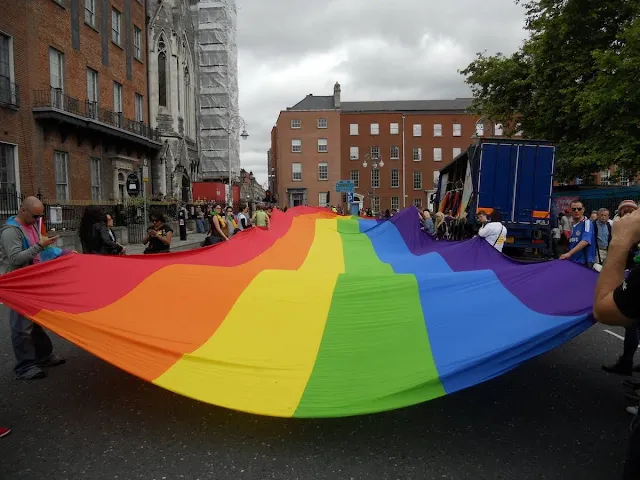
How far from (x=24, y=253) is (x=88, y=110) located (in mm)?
21066

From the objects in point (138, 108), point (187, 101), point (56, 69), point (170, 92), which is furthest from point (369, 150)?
point (56, 69)

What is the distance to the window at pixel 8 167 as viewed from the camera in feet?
58.7

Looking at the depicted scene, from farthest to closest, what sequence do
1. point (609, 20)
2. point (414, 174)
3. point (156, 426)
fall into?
point (414, 174)
point (609, 20)
point (156, 426)

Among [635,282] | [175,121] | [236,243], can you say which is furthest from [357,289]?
[175,121]

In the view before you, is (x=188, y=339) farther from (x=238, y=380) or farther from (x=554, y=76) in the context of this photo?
(x=554, y=76)

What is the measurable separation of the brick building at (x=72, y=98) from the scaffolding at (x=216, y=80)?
2154 centimetres

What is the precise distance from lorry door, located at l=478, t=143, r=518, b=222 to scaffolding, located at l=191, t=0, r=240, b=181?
38.2 metres

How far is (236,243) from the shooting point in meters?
8.02

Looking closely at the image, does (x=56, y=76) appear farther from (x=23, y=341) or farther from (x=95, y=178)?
(x=23, y=341)

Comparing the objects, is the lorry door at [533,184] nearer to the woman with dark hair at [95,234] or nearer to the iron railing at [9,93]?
the woman with dark hair at [95,234]

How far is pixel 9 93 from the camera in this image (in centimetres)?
1805

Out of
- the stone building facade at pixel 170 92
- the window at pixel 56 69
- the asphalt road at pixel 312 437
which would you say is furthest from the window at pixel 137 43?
the asphalt road at pixel 312 437

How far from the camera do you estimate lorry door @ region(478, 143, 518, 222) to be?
1390 cm

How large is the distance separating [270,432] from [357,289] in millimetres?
1387
